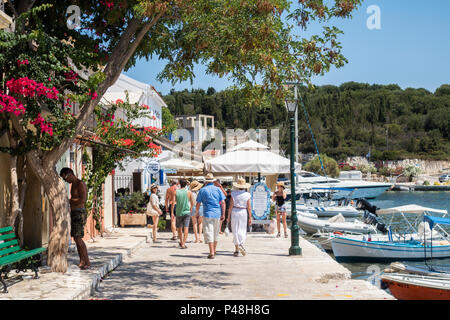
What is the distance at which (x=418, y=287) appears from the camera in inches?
406

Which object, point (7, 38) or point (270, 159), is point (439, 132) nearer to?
point (270, 159)

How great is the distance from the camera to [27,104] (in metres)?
8.09

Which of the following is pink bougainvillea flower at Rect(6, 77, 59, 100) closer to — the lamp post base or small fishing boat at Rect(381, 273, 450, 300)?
the lamp post base

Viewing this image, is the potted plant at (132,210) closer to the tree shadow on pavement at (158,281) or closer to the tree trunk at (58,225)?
the tree shadow on pavement at (158,281)

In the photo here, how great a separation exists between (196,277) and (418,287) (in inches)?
179

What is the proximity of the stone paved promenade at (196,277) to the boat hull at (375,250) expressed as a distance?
356 cm

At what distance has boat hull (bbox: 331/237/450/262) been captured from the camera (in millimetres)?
16641

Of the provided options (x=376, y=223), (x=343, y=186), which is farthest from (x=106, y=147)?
(x=343, y=186)

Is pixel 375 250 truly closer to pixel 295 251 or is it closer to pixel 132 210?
pixel 295 251

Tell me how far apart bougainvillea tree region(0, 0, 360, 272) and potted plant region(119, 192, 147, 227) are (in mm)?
9990

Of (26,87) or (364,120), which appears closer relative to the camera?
(26,87)

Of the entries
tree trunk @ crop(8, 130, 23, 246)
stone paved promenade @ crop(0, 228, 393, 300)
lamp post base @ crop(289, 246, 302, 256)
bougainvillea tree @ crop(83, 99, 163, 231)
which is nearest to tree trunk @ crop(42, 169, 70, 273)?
stone paved promenade @ crop(0, 228, 393, 300)
